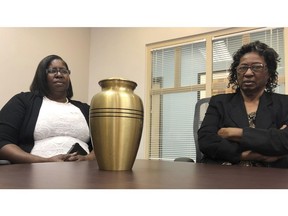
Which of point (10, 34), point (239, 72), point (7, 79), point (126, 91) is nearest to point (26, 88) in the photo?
point (7, 79)

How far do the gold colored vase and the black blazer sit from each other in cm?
102

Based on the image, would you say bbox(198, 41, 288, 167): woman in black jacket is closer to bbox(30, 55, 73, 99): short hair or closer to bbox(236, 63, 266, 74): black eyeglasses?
bbox(236, 63, 266, 74): black eyeglasses

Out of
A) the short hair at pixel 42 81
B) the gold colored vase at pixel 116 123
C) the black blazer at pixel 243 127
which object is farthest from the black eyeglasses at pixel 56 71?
the gold colored vase at pixel 116 123

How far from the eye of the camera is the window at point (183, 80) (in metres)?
4.64

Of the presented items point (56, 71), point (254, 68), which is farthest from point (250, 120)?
point (56, 71)

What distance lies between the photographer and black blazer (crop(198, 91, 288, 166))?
5.97ft

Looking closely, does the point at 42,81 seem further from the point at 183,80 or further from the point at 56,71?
the point at 183,80

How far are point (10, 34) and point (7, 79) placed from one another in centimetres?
62

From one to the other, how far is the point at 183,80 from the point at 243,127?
3143mm

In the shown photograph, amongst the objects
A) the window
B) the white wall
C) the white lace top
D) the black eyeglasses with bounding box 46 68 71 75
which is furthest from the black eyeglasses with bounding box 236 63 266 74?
the white wall

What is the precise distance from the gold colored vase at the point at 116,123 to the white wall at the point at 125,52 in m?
4.11

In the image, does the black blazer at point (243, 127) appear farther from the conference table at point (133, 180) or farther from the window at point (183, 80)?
the window at point (183, 80)

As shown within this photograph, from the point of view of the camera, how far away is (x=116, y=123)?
911mm
